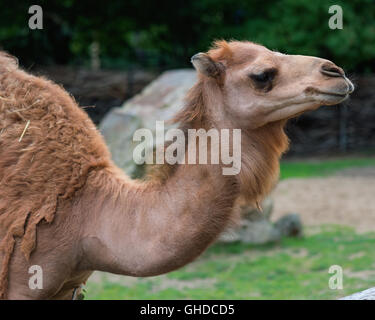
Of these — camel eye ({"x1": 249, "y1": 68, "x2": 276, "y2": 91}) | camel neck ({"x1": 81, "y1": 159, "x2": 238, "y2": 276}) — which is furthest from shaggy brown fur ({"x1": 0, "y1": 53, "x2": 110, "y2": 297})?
camel eye ({"x1": 249, "y1": 68, "x2": 276, "y2": 91})

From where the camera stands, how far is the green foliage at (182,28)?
15.5m

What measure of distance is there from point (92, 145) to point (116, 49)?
55.3 ft

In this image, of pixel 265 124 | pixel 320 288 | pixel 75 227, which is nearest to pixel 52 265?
pixel 75 227

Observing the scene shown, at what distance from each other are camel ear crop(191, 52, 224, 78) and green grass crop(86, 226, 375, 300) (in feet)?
11.7

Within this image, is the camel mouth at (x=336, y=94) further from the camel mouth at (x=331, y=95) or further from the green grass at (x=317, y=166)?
the green grass at (x=317, y=166)

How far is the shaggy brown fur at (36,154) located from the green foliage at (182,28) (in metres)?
12.0

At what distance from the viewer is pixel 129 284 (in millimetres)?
7695

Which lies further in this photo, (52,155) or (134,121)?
(134,121)

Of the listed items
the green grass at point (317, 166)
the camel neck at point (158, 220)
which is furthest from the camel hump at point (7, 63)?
the green grass at point (317, 166)

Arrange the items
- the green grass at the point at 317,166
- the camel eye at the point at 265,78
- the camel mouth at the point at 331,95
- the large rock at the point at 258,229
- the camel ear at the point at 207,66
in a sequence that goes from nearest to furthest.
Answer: the camel mouth at the point at 331,95
the camel eye at the point at 265,78
the camel ear at the point at 207,66
the large rock at the point at 258,229
the green grass at the point at 317,166

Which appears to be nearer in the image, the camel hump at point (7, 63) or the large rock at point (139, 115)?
the camel hump at point (7, 63)

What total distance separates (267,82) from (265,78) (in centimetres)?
2
